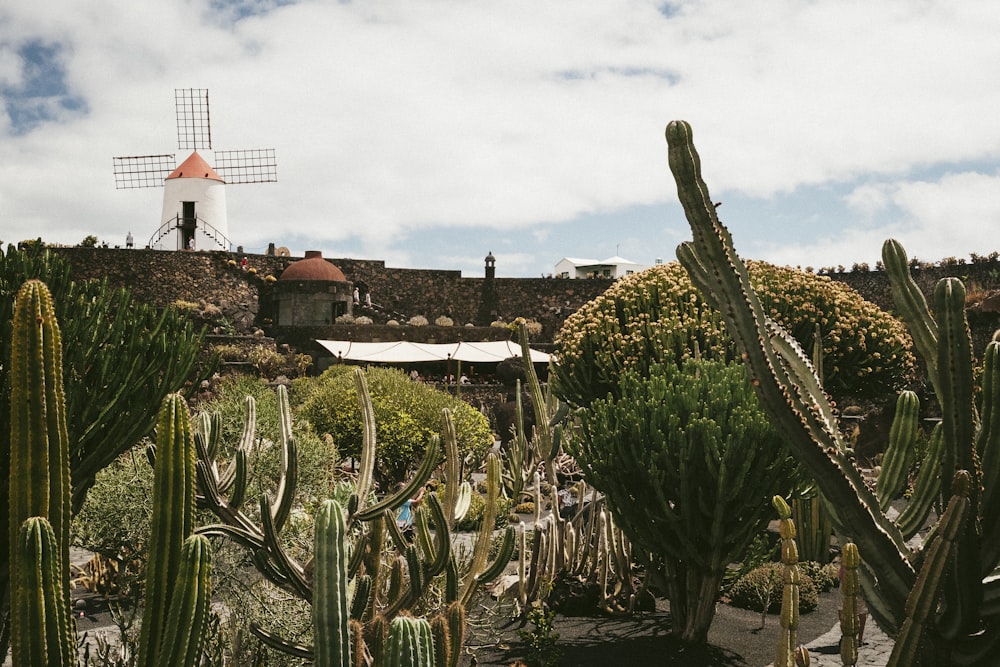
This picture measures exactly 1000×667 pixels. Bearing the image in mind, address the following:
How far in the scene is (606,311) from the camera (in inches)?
464

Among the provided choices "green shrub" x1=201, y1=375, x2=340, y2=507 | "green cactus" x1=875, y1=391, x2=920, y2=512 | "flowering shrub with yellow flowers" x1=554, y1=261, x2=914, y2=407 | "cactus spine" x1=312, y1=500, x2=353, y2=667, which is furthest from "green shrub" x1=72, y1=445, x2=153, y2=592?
"green cactus" x1=875, y1=391, x2=920, y2=512

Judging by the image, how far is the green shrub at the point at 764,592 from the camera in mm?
8362

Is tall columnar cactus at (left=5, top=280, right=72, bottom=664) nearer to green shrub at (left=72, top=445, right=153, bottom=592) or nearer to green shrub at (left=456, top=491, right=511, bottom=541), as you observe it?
green shrub at (left=72, top=445, right=153, bottom=592)

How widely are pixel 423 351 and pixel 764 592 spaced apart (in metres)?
20.7

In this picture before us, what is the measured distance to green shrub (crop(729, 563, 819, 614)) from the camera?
836cm

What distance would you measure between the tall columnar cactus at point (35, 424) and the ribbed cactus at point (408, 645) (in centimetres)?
109

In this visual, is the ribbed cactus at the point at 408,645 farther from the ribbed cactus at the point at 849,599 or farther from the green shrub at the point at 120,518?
the green shrub at the point at 120,518

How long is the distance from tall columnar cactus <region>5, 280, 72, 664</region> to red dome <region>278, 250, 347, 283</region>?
31001 mm

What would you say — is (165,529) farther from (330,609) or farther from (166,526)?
(330,609)

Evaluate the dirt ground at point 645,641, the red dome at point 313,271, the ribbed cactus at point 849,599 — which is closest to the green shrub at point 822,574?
the dirt ground at point 645,641

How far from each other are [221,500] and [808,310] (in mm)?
9878

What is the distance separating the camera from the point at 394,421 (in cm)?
1217

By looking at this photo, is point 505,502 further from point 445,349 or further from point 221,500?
point 445,349

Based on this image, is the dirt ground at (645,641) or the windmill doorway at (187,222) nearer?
the dirt ground at (645,641)
